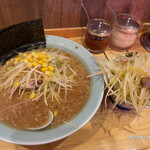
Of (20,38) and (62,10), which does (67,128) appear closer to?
(20,38)

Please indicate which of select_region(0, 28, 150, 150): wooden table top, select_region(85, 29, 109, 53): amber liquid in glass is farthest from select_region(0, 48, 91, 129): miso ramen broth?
select_region(85, 29, 109, 53): amber liquid in glass

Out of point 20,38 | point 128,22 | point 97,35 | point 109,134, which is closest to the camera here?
point 109,134

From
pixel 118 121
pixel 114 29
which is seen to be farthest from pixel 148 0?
pixel 118 121

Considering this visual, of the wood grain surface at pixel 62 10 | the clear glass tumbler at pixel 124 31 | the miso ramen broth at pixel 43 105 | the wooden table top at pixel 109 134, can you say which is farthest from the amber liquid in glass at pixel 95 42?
the wooden table top at pixel 109 134

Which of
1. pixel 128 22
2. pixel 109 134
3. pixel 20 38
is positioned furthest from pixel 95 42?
pixel 109 134

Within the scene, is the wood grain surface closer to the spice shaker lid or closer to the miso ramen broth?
the spice shaker lid
